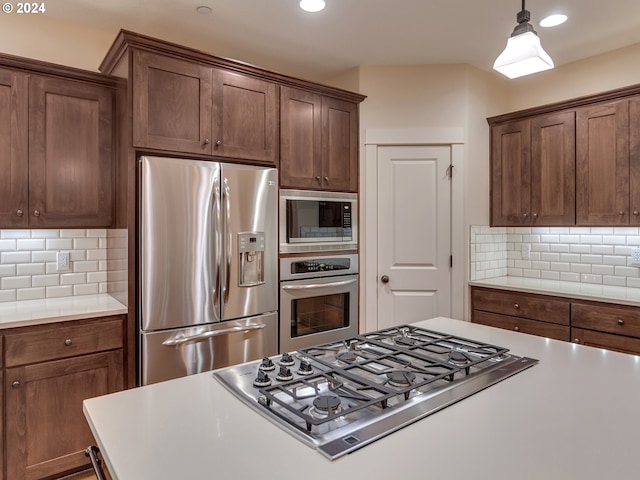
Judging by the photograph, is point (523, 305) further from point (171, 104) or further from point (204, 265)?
point (171, 104)

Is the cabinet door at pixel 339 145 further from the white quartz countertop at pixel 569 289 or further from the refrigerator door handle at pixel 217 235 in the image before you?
the white quartz countertop at pixel 569 289

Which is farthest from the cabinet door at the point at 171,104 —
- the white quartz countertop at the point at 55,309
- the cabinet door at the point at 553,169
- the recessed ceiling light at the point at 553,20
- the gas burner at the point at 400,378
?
the cabinet door at the point at 553,169

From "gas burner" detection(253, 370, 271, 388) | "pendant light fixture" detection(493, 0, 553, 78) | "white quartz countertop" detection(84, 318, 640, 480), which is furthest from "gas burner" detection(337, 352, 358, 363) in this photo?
"pendant light fixture" detection(493, 0, 553, 78)

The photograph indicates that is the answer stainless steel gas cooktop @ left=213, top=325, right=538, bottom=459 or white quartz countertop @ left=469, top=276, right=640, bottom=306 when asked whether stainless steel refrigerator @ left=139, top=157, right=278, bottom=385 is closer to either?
stainless steel gas cooktop @ left=213, top=325, right=538, bottom=459

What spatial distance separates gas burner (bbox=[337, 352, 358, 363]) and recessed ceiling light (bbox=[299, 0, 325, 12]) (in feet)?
6.97

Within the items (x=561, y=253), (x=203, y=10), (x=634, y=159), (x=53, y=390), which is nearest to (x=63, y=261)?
(x=53, y=390)

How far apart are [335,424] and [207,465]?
0.92ft

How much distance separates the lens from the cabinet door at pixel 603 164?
2.84 meters

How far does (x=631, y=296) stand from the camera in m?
2.65

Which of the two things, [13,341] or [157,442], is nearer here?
[157,442]

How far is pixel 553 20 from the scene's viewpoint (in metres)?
2.67

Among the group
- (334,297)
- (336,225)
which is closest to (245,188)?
(336,225)

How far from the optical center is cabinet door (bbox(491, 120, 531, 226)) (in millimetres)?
3352

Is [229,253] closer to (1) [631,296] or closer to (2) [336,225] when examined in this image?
(2) [336,225]
